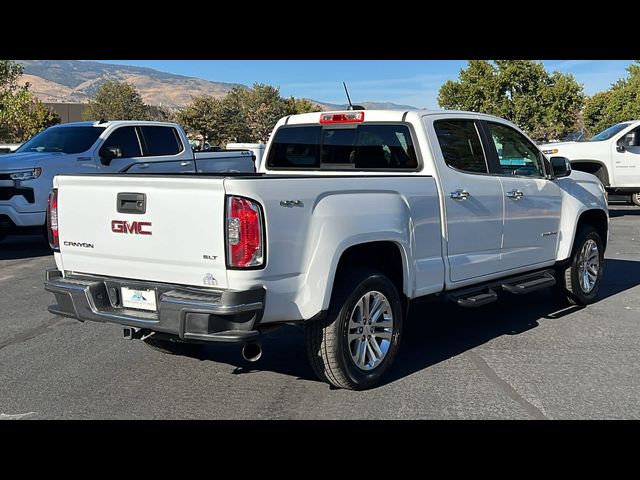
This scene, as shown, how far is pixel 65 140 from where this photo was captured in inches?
465

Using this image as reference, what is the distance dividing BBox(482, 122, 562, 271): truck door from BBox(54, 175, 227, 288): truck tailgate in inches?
124

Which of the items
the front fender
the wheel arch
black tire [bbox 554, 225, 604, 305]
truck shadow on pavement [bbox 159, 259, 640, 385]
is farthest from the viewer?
black tire [bbox 554, 225, 604, 305]

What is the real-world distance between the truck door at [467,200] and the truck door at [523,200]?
0.16m

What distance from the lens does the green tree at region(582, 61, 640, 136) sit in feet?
143

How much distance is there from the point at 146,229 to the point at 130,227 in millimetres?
149

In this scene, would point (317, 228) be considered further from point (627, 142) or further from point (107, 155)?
point (627, 142)

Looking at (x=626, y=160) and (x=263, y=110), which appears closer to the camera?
(x=626, y=160)

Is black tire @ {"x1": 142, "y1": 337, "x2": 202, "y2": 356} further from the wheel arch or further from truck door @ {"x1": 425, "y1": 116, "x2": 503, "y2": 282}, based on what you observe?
truck door @ {"x1": 425, "y1": 116, "x2": 503, "y2": 282}

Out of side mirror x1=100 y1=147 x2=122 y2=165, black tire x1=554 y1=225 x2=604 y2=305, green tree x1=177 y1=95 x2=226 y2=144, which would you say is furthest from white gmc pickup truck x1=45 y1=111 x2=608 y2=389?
green tree x1=177 y1=95 x2=226 y2=144

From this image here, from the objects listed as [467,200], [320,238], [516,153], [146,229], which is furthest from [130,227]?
[516,153]

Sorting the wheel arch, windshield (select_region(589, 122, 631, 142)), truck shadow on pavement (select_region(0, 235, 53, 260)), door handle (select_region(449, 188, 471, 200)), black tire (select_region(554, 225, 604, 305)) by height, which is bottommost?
truck shadow on pavement (select_region(0, 235, 53, 260))

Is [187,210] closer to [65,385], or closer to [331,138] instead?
[65,385]
